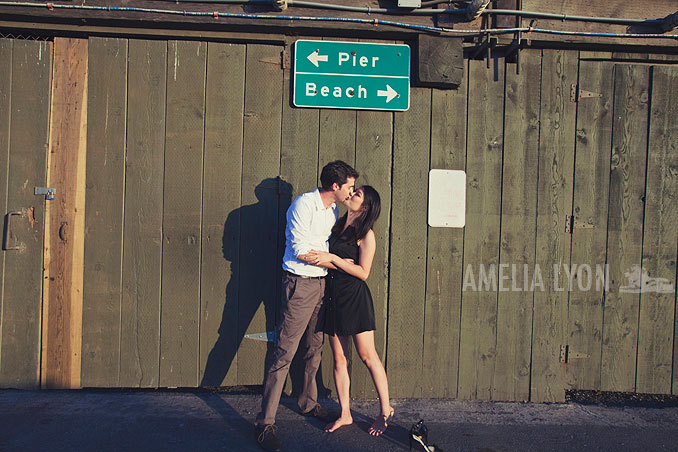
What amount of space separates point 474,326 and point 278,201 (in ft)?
5.79

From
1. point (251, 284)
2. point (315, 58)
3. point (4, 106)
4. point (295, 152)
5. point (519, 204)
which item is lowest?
point (251, 284)

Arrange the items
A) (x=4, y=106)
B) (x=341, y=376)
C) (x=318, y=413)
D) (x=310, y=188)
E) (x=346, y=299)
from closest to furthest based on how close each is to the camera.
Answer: (x=346, y=299)
(x=341, y=376)
(x=318, y=413)
(x=4, y=106)
(x=310, y=188)

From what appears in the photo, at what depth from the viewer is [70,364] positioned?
134 inches

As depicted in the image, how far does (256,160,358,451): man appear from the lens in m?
2.82

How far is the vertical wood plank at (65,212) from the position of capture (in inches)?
133

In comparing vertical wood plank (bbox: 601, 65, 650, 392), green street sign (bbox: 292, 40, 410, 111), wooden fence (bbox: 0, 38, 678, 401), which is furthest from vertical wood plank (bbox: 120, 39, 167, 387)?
vertical wood plank (bbox: 601, 65, 650, 392)

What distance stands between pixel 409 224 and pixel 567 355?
1.57m

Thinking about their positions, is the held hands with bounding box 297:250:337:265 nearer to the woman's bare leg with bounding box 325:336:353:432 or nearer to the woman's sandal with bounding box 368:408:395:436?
the woman's bare leg with bounding box 325:336:353:432

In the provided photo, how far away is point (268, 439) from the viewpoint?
8.98 feet

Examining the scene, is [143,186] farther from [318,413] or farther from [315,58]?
[318,413]

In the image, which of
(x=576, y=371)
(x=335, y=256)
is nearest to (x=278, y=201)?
(x=335, y=256)

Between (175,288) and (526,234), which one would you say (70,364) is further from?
(526,234)

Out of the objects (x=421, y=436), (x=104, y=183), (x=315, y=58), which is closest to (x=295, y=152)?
(x=315, y=58)

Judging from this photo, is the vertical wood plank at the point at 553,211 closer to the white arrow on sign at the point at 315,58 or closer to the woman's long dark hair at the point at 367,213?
the woman's long dark hair at the point at 367,213
